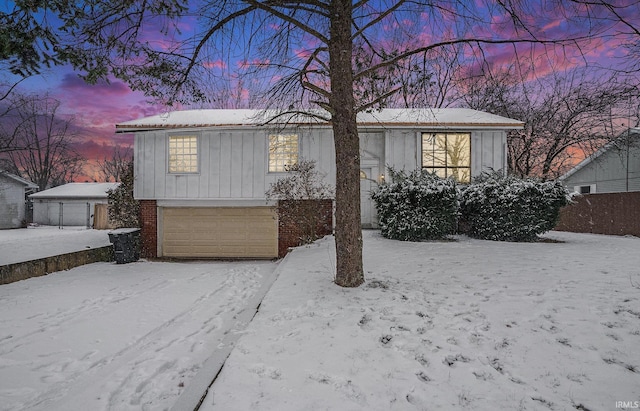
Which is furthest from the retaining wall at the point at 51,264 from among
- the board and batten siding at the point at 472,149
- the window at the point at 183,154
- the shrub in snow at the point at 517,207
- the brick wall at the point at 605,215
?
the brick wall at the point at 605,215

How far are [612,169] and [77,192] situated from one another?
116ft

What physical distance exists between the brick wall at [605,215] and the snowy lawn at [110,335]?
11259 mm

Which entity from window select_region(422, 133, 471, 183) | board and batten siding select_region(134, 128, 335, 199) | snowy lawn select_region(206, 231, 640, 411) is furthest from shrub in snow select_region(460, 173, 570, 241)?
board and batten siding select_region(134, 128, 335, 199)

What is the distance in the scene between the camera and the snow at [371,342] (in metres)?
2.71

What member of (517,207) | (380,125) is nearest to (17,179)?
(380,125)

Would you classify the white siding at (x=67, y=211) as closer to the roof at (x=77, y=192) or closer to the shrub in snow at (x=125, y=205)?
the roof at (x=77, y=192)

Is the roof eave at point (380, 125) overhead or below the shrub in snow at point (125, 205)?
overhead

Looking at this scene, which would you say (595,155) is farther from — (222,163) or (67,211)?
(67,211)

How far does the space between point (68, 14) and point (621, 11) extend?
7018 millimetres


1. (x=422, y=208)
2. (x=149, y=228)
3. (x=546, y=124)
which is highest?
(x=546, y=124)

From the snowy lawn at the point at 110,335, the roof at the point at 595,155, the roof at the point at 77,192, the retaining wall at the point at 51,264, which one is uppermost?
the roof at the point at 595,155

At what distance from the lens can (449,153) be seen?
478 inches

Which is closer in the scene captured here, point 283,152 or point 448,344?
point 448,344

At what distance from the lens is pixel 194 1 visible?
5.29 m
